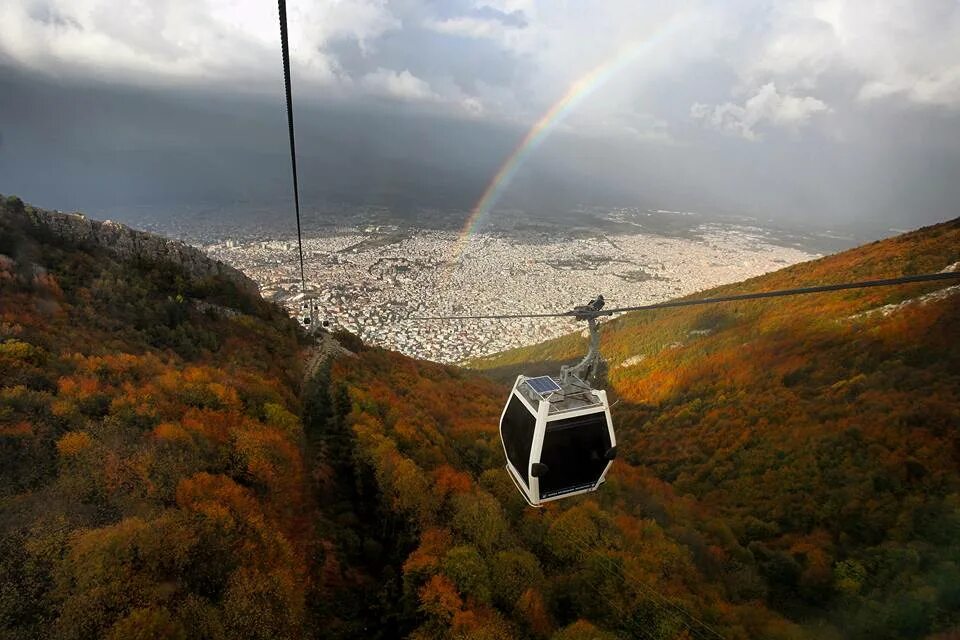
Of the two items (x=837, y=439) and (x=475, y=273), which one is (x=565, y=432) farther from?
(x=475, y=273)

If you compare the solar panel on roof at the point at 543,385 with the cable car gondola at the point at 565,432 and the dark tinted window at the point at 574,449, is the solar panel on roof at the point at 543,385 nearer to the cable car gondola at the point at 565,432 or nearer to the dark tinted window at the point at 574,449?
the cable car gondola at the point at 565,432

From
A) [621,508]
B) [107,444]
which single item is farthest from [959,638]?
[107,444]

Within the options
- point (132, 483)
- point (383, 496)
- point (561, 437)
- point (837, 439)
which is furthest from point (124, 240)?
point (837, 439)

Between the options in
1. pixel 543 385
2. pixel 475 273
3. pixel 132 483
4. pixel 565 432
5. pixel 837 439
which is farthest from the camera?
pixel 475 273

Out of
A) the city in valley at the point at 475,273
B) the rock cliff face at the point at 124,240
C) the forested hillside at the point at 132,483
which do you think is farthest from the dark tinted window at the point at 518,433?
the city in valley at the point at 475,273

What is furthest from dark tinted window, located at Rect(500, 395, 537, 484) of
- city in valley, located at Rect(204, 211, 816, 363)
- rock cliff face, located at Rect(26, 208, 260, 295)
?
city in valley, located at Rect(204, 211, 816, 363)

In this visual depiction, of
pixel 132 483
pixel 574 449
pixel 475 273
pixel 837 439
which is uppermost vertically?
pixel 475 273

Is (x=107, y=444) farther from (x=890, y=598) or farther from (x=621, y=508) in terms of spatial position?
(x=890, y=598)
